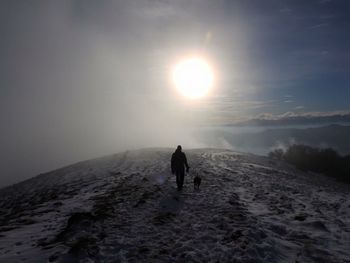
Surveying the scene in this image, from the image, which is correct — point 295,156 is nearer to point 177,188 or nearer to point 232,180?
point 232,180

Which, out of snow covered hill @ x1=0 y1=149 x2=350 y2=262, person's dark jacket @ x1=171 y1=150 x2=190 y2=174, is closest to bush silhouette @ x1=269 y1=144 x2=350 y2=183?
person's dark jacket @ x1=171 y1=150 x2=190 y2=174

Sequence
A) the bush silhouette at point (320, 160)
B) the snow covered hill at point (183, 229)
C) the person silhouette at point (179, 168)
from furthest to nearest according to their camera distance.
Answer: the bush silhouette at point (320, 160)
the person silhouette at point (179, 168)
the snow covered hill at point (183, 229)

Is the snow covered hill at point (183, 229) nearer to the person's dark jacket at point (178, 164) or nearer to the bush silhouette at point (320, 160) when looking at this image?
the person's dark jacket at point (178, 164)

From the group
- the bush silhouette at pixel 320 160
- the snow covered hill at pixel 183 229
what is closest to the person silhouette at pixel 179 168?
the snow covered hill at pixel 183 229

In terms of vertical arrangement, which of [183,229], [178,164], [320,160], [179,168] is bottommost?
[320,160]

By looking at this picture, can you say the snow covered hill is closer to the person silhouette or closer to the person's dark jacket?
the person silhouette

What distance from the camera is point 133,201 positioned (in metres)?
17.2

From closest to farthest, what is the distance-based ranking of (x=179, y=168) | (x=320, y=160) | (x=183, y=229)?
(x=183, y=229)
(x=179, y=168)
(x=320, y=160)

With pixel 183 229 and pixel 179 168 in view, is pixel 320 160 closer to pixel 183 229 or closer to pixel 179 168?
pixel 179 168

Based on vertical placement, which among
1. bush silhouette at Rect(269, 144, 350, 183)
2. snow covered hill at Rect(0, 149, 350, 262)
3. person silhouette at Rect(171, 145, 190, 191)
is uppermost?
person silhouette at Rect(171, 145, 190, 191)

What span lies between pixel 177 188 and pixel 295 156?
85.5 m

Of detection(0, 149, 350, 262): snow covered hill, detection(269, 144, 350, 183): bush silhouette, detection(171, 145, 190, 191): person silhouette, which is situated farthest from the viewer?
detection(269, 144, 350, 183): bush silhouette

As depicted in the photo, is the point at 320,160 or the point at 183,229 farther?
the point at 320,160

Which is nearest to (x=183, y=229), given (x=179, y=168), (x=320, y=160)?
(x=179, y=168)
